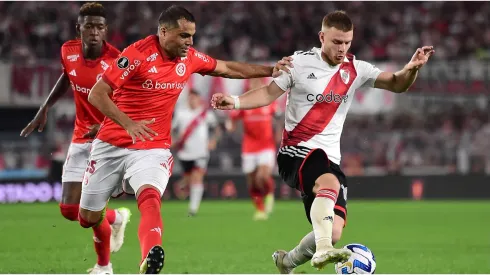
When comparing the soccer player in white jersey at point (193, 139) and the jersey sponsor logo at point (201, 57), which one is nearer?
the jersey sponsor logo at point (201, 57)

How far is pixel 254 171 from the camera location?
56.1ft

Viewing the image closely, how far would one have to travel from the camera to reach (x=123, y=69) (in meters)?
7.03

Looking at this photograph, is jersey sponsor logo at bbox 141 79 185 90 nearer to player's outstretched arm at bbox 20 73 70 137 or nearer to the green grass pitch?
player's outstretched arm at bbox 20 73 70 137

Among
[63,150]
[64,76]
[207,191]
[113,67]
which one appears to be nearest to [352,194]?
[207,191]

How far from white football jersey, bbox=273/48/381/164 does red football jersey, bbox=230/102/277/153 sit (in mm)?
9257

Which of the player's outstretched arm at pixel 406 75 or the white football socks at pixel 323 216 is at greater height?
the player's outstretched arm at pixel 406 75

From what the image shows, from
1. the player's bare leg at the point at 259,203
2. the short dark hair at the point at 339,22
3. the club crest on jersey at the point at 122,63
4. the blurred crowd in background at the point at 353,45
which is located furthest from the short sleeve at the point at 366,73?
the blurred crowd in background at the point at 353,45

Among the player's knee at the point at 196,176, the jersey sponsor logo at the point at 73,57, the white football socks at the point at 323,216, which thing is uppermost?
the jersey sponsor logo at the point at 73,57

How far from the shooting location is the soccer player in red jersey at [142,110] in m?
6.93

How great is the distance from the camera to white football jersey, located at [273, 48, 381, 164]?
295 inches

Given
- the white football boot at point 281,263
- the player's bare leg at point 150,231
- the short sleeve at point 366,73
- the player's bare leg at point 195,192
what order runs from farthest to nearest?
the player's bare leg at point 195,192
the white football boot at point 281,263
the short sleeve at point 366,73
the player's bare leg at point 150,231

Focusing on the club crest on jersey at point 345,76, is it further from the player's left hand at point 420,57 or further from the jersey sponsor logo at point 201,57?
the jersey sponsor logo at point 201,57

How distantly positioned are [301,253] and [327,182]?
2.80 feet

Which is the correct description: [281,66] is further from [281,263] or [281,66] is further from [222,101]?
[281,263]
